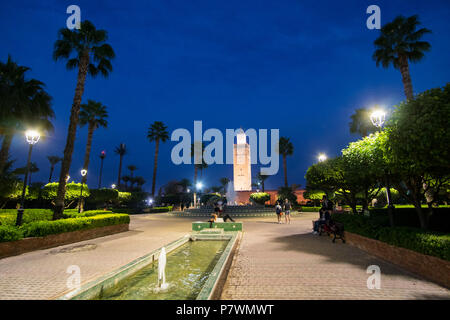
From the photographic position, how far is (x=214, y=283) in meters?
4.20

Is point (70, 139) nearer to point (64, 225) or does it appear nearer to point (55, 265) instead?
point (64, 225)

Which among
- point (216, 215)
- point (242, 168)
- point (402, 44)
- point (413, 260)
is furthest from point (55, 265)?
point (242, 168)

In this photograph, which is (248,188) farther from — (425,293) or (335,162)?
(425,293)

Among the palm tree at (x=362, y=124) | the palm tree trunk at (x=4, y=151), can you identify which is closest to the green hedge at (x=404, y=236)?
the palm tree trunk at (x=4, y=151)

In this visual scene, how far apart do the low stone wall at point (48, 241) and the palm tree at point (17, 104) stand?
Answer: 1173 cm

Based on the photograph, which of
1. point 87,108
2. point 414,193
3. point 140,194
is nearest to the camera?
point 414,193

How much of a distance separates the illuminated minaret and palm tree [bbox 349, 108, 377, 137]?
119 feet

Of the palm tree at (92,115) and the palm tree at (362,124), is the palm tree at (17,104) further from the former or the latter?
the palm tree at (362,124)

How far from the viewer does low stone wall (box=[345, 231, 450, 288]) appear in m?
4.44

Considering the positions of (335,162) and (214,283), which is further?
(335,162)

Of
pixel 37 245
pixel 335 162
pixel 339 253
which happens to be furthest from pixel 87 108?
pixel 339 253

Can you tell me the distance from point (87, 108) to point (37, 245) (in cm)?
2373

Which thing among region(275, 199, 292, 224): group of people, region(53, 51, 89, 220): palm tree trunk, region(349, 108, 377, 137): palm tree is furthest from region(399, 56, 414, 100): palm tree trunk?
region(53, 51, 89, 220): palm tree trunk

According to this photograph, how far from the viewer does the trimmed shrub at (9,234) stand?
284 inches
